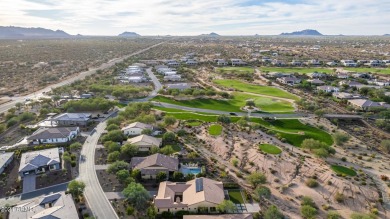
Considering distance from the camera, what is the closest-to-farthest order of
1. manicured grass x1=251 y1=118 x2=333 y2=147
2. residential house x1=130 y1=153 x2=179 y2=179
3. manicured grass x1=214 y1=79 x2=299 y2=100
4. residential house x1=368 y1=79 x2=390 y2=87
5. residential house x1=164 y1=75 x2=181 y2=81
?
residential house x1=130 y1=153 x2=179 y2=179, manicured grass x1=251 y1=118 x2=333 y2=147, manicured grass x1=214 y1=79 x2=299 y2=100, residential house x1=368 y1=79 x2=390 y2=87, residential house x1=164 y1=75 x2=181 y2=81

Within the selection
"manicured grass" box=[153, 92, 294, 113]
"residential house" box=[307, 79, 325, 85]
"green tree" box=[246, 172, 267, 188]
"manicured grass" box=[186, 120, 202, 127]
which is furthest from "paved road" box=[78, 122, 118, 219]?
"residential house" box=[307, 79, 325, 85]

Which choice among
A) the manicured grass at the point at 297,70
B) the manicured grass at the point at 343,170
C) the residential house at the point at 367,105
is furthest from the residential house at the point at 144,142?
the manicured grass at the point at 297,70

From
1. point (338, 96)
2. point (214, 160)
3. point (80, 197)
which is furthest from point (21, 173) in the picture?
point (338, 96)

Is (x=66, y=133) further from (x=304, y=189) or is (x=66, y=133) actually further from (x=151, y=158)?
(x=304, y=189)

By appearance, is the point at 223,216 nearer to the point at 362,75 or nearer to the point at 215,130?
the point at 215,130

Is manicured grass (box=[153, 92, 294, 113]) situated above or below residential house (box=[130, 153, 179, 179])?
above

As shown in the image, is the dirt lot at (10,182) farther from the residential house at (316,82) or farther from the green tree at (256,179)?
the residential house at (316,82)

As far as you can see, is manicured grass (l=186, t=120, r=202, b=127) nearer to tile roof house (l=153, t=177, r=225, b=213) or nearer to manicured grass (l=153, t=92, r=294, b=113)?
manicured grass (l=153, t=92, r=294, b=113)
